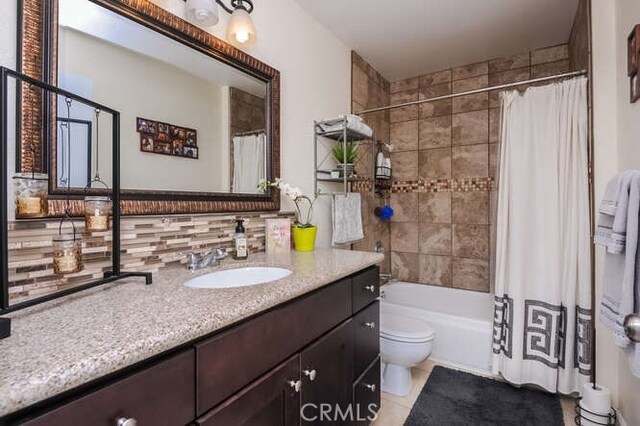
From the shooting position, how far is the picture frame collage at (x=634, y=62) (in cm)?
126

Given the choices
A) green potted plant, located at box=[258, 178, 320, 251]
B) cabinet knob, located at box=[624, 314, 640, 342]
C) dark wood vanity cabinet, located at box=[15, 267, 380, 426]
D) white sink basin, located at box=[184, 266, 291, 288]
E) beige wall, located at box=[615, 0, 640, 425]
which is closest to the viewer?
dark wood vanity cabinet, located at box=[15, 267, 380, 426]

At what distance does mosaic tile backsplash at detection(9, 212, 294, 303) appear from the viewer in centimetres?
84

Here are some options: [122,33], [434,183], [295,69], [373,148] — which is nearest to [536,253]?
[434,183]

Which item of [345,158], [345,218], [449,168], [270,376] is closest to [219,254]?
[270,376]

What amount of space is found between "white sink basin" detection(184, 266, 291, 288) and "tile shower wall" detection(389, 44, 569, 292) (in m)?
2.05

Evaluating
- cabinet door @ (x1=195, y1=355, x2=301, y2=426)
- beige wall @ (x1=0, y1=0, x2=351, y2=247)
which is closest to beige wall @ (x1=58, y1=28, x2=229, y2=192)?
beige wall @ (x1=0, y1=0, x2=351, y2=247)

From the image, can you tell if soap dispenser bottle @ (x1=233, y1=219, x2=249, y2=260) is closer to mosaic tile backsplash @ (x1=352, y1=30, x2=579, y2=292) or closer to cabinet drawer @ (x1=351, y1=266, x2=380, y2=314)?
cabinet drawer @ (x1=351, y1=266, x2=380, y2=314)

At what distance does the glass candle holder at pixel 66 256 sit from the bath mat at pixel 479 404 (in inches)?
65.5

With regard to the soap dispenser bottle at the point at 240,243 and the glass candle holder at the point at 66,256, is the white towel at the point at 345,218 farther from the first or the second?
the glass candle holder at the point at 66,256

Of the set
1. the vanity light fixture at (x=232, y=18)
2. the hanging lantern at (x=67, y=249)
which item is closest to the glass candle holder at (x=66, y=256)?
the hanging lantern at (x=67, y=249)

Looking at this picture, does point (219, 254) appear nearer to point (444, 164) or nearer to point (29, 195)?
point (29, 195)

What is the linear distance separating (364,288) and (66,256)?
3.56 ft

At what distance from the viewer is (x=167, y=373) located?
0.63 m

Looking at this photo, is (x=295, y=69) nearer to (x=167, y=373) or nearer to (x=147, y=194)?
(x=147, y=194)
